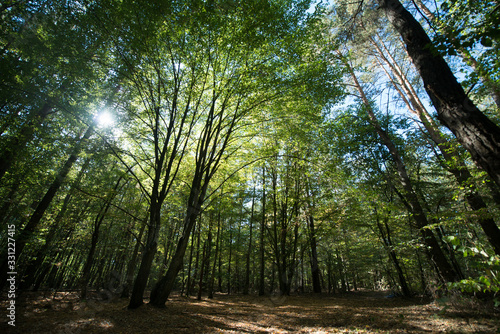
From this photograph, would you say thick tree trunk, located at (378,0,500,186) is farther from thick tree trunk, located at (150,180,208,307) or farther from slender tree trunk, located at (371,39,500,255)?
thick tree trunk, located at (150,180,208,307)

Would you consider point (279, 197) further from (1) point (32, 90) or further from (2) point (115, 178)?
(1) point (32, 90)

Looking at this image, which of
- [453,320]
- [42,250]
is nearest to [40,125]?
[42,250]

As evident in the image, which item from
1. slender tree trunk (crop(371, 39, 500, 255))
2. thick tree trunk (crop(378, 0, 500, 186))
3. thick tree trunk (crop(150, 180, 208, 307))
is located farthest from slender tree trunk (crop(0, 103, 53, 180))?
slender tree trunk (crop(371, 39, 500, 255))

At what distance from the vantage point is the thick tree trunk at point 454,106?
→ 2.25 m

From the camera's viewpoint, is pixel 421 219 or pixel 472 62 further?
pixel 421 219

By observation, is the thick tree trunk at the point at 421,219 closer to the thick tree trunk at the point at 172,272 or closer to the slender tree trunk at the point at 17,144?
the thick tree trunk at the point at 172,272

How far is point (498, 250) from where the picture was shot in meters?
5.75

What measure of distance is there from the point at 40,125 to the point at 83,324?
6.35m

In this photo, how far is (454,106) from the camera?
2570 millimetres

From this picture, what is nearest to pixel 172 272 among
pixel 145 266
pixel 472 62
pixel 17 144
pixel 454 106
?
pixel 145 266

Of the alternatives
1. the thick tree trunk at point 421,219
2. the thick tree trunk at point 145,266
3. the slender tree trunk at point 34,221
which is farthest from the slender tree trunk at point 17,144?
the thick tree trunk at point 421,219

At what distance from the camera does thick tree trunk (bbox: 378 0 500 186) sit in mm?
2246

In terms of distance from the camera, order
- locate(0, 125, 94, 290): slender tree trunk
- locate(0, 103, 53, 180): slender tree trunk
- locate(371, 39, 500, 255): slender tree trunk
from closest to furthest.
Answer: locate(371, 39, 500, 255): slender tree trunk < locate(0, 103, 53, 180): slender tree trunk < locate(0, 125, 94, 290): slender tree trunk

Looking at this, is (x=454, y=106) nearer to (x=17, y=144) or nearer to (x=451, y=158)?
(x=451, y=158)
